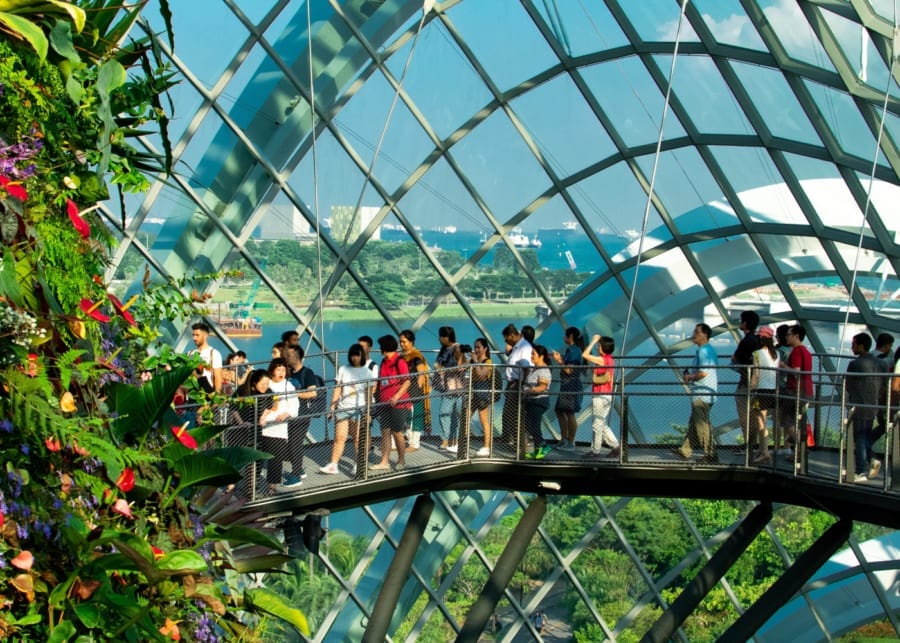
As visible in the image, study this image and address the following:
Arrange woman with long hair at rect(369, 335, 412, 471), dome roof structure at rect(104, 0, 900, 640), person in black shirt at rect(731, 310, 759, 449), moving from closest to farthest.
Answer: woman with long hair at rect(369, 335, 412, 471), person in black shirt at rect(731, 310, 759, 449), dome roof structure at rect(104, 0, 900, 640)

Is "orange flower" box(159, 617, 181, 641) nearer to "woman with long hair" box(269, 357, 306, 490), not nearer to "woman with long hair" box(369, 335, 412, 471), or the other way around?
"woman with long hair" box(269, 357, 306, 490)

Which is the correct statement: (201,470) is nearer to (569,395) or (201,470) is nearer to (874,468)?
(874,468)

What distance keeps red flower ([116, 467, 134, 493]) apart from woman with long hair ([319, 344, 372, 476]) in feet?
29.7

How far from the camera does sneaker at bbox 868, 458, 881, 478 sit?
47.8 feet

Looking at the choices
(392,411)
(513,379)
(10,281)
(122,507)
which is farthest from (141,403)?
(513,379)

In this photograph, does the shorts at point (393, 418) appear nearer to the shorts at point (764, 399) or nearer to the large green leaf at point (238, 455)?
the shorts at point (764, 399)

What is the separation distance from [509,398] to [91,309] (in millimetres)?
11156

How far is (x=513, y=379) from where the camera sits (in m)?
17.1

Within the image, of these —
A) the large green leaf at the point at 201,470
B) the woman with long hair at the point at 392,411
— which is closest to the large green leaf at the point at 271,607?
the large green leaf at the point at 201,470

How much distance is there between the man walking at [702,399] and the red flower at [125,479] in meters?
11.1

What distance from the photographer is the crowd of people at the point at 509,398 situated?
1473cm

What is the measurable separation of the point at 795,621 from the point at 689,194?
35.2 feet

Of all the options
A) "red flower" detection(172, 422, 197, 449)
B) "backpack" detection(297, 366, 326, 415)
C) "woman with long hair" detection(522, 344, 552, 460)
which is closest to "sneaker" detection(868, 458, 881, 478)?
"woman with long hair" detection(522, 344, 552, 460)

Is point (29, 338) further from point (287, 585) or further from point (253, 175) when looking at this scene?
point (287, 585)
